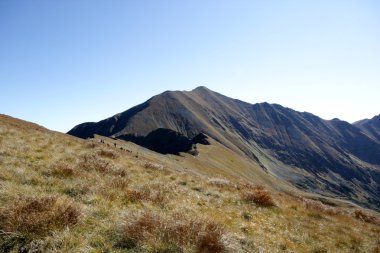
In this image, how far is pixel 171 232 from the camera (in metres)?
7.95

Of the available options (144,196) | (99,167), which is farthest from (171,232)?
(99,167)

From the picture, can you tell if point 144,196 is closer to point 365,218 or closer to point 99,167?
point 99,167

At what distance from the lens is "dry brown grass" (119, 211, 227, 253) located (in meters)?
7.55

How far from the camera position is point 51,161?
47.0ft

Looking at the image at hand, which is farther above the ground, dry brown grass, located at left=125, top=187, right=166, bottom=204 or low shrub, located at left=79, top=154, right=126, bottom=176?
low shrub, located at left=79, top=154, right=126, bottom=176

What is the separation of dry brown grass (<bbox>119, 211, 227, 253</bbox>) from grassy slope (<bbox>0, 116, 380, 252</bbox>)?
0.9 inches

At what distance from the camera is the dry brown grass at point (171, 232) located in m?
7.55

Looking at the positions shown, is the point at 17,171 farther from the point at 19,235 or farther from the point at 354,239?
the point at 354,239

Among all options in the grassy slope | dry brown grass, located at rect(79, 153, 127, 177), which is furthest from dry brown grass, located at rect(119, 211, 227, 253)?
dry brown grass, located at rect(79, 153, 127, 177)

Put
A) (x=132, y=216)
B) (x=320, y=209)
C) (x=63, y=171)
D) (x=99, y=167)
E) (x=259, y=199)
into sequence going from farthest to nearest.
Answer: (x=320, y=209) → (x=259, y=199) → (x=99, y=167) → (x=63, y=171) → (x=132, y=216)

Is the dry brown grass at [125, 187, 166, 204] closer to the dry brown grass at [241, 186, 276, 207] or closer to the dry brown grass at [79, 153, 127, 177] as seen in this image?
the dry brown grass at [79, 153, 127, 177]

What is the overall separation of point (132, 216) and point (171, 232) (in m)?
1.18

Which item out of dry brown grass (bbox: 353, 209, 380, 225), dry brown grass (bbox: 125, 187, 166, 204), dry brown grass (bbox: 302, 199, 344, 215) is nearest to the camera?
dry brown grass (bbox: 125, 187, 166, 204)

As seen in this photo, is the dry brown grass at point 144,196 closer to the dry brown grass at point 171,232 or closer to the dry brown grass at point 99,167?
the dry brown grass at point 171,232
